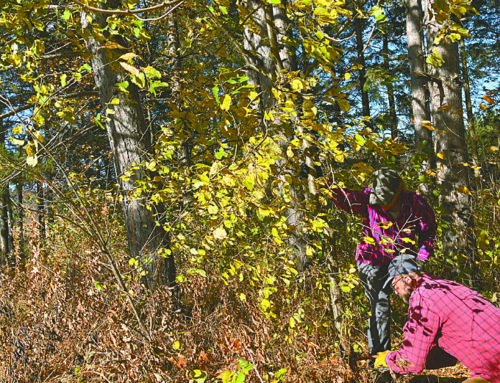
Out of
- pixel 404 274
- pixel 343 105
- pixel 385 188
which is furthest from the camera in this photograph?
pixel 385 188

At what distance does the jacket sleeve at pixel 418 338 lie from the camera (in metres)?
2.19

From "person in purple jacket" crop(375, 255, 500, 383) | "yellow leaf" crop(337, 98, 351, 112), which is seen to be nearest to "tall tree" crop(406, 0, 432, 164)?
"person in purple jacket" crop(375, 255, 500, 383)

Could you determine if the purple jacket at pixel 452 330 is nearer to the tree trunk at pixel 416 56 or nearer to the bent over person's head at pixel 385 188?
the bent over person's head at pixel 385 188

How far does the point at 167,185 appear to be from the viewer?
10.7 ft

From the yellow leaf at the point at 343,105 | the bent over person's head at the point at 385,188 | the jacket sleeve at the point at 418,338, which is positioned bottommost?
the jacket sleeve at the point at 418,338

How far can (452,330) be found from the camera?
217cm

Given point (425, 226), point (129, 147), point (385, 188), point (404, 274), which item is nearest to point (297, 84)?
point (385, 188)

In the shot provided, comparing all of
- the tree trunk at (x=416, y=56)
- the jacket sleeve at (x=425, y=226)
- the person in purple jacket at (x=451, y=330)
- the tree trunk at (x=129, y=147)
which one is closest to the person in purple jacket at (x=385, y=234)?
the jacket sleeve at (x=425, y=226)

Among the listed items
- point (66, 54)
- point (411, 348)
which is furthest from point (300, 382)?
point (66, 54)

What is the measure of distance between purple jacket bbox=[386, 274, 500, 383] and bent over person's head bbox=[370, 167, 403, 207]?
690mm

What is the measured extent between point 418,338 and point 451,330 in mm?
191

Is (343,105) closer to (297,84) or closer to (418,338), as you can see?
(297,84)

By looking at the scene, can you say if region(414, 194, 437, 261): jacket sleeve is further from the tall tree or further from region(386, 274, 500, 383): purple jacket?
the tall tree

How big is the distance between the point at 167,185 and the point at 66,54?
1.60m
